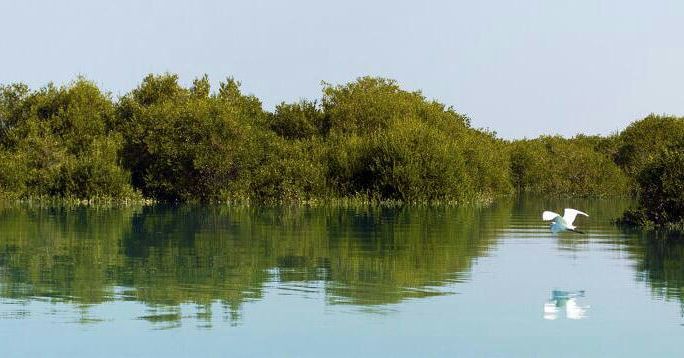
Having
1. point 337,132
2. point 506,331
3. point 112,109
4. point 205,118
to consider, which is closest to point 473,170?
point 337,132

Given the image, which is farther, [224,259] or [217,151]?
[217,151]

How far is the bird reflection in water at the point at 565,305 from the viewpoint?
2027 centimetres

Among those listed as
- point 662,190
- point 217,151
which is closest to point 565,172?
point 217,151

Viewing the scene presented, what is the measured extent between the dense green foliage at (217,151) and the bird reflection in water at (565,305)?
1785 inches

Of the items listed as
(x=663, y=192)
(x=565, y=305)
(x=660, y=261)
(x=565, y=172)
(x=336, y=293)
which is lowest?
(x=565, y=305)

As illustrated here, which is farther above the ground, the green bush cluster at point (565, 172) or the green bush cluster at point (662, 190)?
the green bush cluster at point (565, 172)

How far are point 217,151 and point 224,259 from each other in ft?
153

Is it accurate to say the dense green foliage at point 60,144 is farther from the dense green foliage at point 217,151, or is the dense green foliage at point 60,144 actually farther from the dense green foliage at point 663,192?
the dense green foliage at point 663,192

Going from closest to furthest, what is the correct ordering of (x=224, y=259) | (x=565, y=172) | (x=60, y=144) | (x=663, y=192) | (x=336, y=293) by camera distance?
(x=336, y=293)
(x=224, y=259)
(x=663, y=192)
(x=60, y=144)
(x=565, y=172)

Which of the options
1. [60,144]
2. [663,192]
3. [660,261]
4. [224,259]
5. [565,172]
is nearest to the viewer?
[224,259]

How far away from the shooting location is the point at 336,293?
903 inches

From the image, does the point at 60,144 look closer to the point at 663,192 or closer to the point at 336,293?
the point at 663,192

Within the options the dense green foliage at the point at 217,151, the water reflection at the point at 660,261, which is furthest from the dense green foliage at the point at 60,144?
the water reflection at the point at 660,261

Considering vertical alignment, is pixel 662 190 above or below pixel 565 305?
above
